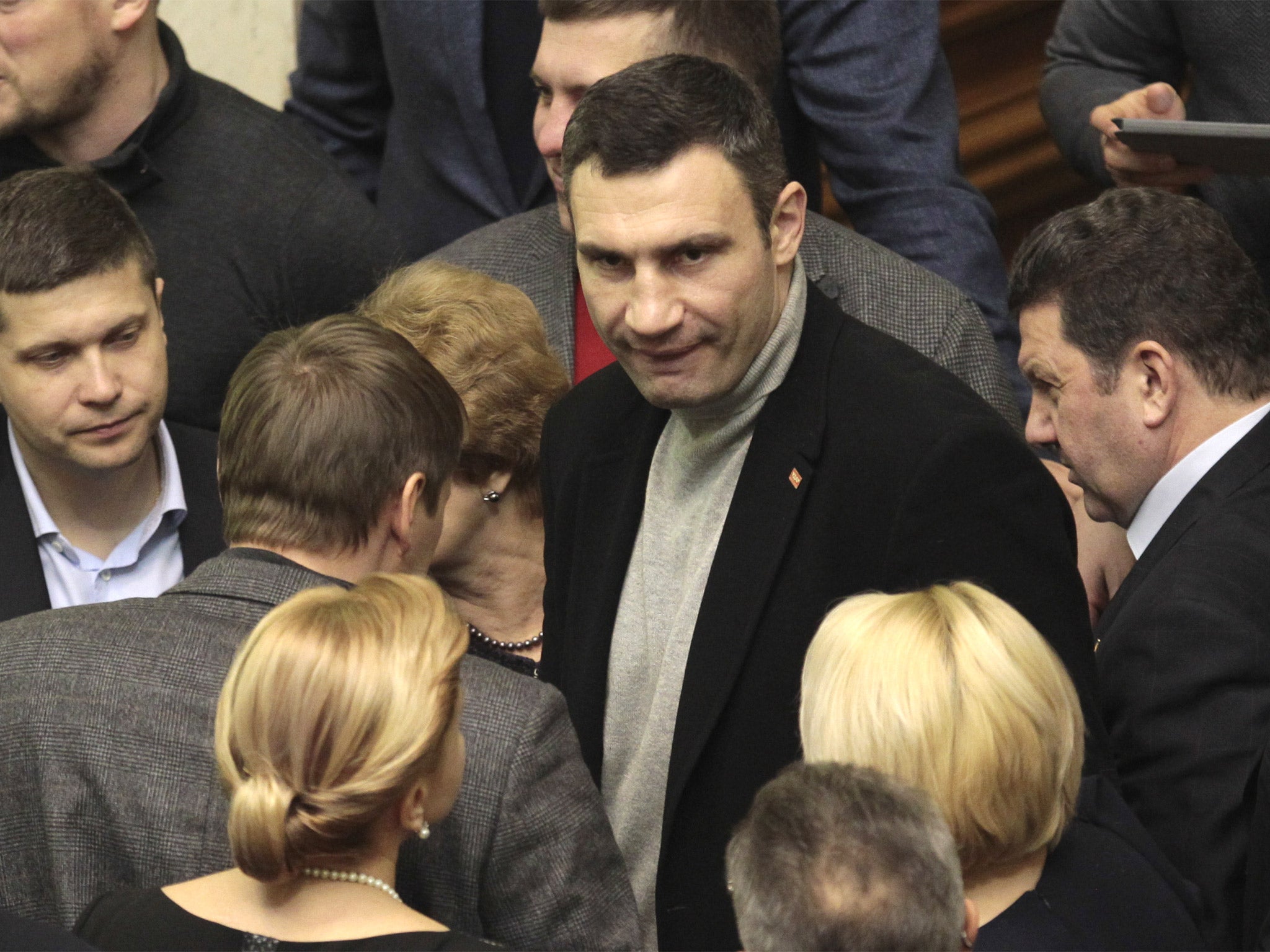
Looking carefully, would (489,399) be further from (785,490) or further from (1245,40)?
(1245,40)

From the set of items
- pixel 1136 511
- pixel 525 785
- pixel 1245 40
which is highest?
pixel 1245 40

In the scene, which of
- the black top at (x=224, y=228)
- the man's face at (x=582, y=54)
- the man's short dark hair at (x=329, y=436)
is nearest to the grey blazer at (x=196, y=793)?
the man's short dark hair at (x=329, y=436)

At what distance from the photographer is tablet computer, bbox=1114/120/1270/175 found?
2043 mm

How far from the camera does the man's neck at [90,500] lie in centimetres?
264

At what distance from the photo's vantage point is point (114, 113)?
3.16 m

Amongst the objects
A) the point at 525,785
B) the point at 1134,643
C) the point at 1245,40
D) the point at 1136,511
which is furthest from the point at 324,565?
the point at 1245,40

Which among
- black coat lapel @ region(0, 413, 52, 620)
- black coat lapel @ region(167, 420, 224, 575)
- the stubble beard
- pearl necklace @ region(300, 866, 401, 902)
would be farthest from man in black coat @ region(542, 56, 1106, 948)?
the stubble beard

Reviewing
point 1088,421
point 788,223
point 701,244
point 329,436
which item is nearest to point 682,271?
point 701,244

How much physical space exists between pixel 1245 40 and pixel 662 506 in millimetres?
1552

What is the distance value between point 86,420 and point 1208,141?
1657 mm

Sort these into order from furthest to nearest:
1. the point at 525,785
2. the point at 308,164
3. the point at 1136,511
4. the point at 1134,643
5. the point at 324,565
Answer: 1. the point at 308,164
2. the point at 1136,511
3. the point at 1134,643
4. the point at 324,565
5. the point at 525,785

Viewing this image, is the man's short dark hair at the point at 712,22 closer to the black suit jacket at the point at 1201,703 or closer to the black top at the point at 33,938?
the black suit jacket at the point at 1201,703

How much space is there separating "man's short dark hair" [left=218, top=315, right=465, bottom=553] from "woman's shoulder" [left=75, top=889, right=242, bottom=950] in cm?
46

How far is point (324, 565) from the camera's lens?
1899 millimetres
